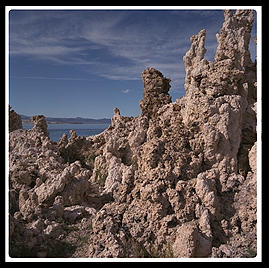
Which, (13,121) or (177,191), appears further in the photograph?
(13,121)

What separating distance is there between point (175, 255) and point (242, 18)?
713 cm

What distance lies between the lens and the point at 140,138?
11.1 metres

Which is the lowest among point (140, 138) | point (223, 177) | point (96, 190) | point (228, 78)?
point (96, 190)

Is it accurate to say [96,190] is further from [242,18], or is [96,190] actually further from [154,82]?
[242,18]

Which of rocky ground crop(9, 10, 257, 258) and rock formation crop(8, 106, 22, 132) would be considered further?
rock formation crop(8, 106, 22, 132)

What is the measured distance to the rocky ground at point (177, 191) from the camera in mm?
6578

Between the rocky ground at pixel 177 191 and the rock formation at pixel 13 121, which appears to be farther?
the rock formation at pixel 13 121

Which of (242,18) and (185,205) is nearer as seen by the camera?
(185,205)

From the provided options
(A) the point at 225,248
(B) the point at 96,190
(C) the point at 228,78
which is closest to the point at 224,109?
(C) the point at 228,78

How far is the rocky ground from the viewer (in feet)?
21.6

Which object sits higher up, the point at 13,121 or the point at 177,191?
the point at 13,121

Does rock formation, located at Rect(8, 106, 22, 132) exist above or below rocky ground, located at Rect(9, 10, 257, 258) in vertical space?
above

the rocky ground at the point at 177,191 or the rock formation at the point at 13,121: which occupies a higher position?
the rock formation at the point at 13,121

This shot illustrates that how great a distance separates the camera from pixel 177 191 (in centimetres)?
700
